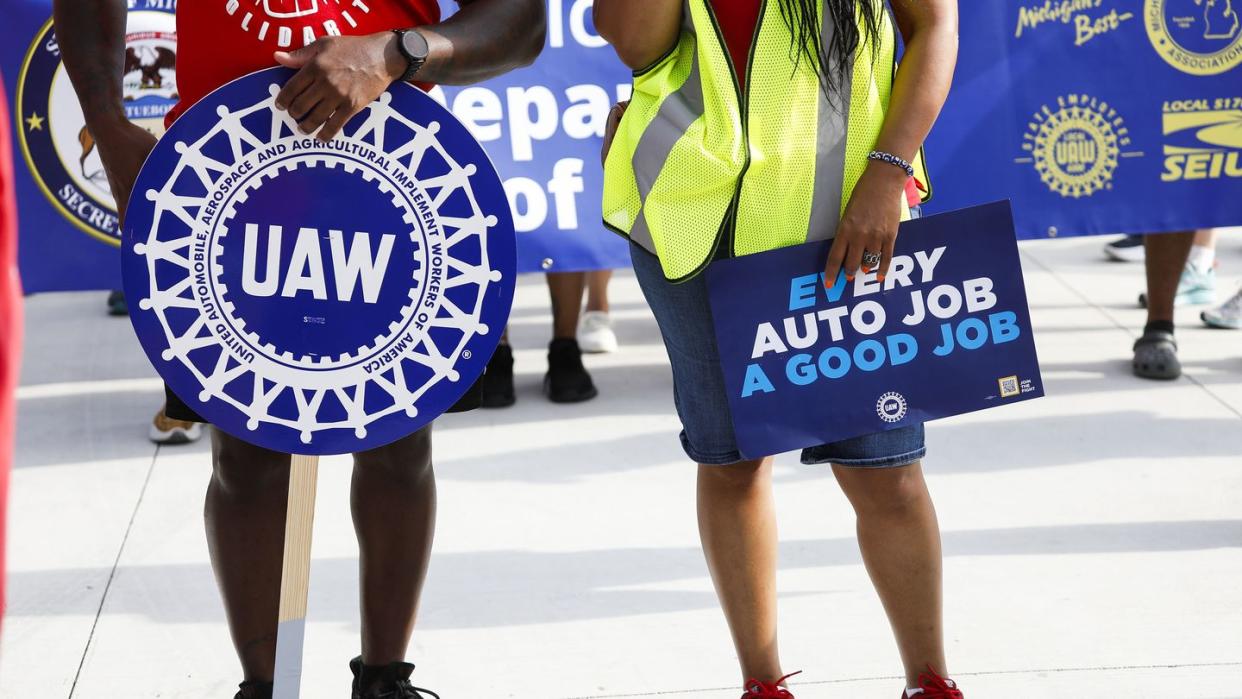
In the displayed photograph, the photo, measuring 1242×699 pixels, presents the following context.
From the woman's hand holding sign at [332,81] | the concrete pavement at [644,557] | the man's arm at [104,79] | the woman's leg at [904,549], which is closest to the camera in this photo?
the woman's hand holding sign at [332,81]

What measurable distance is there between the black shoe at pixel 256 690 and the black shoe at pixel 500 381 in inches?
83.1

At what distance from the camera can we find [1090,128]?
4.34 meters

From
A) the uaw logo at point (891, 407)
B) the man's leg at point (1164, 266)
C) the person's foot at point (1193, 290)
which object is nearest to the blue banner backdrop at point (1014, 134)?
the man's leg at point (1164, 266)

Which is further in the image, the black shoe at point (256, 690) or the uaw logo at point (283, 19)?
the black shoe at point (256, 690)

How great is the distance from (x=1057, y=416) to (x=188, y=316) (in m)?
3.00

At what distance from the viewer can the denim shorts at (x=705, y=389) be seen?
2.14 metres

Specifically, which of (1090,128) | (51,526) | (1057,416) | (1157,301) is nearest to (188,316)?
(51,526)

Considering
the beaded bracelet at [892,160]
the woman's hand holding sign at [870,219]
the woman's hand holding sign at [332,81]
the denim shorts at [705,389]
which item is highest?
the woman's hand holding sign at [332,81]

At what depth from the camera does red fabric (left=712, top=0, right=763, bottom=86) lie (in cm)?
199

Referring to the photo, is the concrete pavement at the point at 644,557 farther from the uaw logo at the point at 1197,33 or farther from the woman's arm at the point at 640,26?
the woman's arm at the point at 640,26

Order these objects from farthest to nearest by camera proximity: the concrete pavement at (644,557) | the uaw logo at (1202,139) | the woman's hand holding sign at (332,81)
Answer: the uaw logo at (1202,139) < the concrete pavement at (644,557) < the woman's hand holding sign at (332,81)

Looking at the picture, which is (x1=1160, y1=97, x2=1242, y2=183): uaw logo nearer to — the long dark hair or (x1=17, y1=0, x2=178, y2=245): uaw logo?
the long dark hair

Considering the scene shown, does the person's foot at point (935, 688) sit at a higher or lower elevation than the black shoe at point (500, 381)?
higher

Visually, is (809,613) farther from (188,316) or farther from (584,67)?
(584,67)
